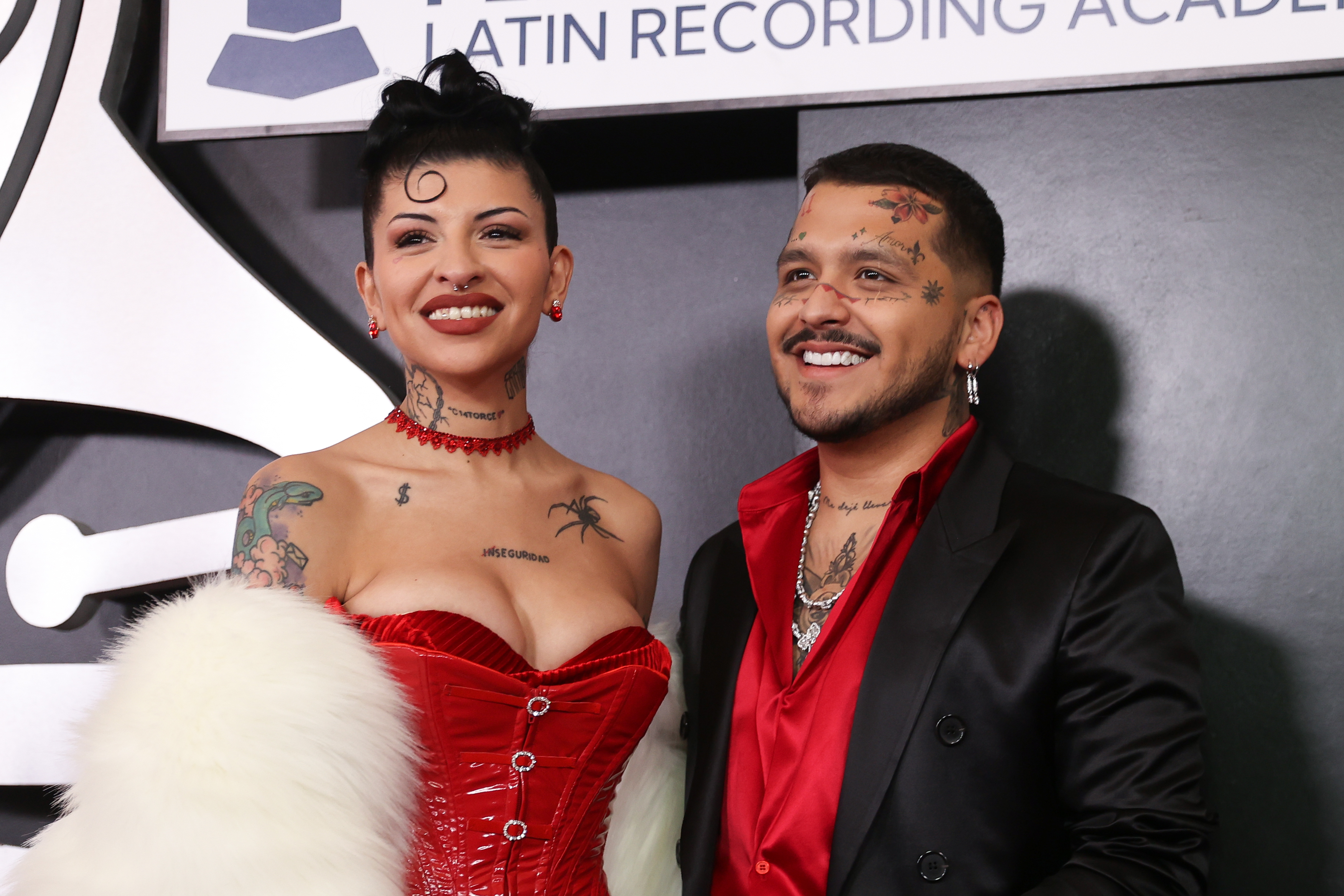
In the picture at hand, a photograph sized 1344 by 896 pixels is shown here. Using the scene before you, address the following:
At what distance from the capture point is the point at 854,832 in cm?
162

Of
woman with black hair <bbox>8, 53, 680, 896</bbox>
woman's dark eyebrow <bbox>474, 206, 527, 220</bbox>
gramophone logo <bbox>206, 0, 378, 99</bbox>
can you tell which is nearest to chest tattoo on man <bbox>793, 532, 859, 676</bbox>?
woman with black hair <bbox>8, 53, 680, 896</bbox>

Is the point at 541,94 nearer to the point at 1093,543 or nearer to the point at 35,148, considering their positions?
the point at 35,148

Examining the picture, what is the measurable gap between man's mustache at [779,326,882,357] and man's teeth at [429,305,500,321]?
53 cm

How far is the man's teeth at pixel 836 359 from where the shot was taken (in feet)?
6.29

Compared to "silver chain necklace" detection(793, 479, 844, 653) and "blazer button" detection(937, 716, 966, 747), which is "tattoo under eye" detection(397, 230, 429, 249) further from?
"blazer button" detection(937, 716, 966, 747)

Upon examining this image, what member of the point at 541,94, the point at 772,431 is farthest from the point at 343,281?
the point at 772,431

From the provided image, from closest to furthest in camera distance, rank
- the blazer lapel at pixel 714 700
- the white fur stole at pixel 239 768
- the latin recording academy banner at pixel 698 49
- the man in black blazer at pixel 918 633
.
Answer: the white fur stole at pixel 239 768, the man in black blazer at pixel 918 633, the blazer lapel at pixel 714 700, the latin recording academy banner at pixel 698 49

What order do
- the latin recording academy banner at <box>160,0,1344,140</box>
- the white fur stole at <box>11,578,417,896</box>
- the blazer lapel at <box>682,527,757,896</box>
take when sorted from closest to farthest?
the white fur stole at <box>11,578,417,896</box> < the blazer lapel at <box>682,527,757,896</box> < the latin recording academy banner at <box>160,0,1344,140</box>

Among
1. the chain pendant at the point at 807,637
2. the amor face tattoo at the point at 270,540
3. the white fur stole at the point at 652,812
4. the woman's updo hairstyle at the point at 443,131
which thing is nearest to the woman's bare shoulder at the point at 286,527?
the amor face tattoo at the point at 270,540

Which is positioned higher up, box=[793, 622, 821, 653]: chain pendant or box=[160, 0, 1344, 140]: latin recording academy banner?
box=[160, 0, 1344, 140]: latin recording academy banner

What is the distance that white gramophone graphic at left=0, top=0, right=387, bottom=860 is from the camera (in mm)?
2650

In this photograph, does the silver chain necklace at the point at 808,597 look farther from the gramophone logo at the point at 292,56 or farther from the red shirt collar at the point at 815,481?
the gramophone logo at the point at 292,56

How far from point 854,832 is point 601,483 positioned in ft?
2.55

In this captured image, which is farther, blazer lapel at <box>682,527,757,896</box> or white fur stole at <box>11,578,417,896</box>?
blazer lapel at <box>682,527,757,896</box>
